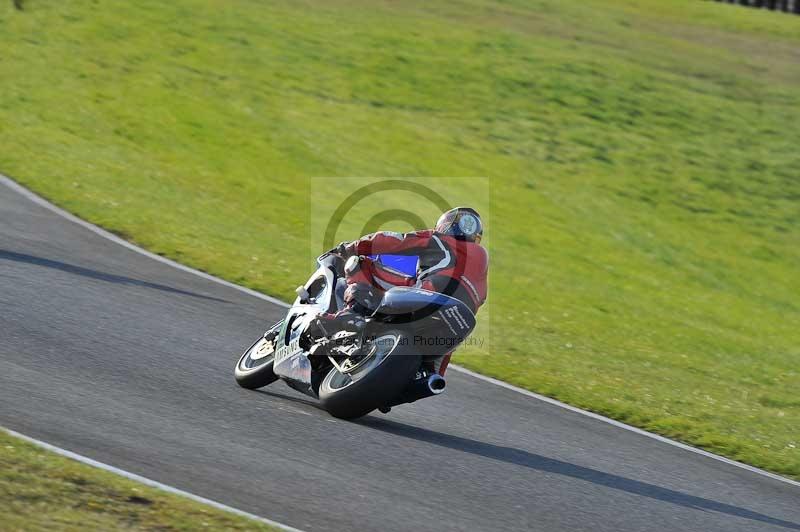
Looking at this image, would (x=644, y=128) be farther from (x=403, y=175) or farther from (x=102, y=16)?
(x=102, y=16)

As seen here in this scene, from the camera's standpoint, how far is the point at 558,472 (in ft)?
25.6

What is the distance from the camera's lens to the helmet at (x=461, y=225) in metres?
7.94

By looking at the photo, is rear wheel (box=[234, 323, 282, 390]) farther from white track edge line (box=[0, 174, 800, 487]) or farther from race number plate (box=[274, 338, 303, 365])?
white track edge line (box=[0, 174, 800, 487])

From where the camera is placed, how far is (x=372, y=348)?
7.62 metres

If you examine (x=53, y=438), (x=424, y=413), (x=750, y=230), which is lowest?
(x=750, y=230)

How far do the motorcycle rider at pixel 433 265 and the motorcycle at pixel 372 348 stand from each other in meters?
0.09

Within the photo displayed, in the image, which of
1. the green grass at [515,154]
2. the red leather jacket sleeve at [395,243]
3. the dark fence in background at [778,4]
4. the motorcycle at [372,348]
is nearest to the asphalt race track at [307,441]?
the motorcycle at [372,348]

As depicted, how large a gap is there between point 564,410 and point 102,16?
65.8 feet

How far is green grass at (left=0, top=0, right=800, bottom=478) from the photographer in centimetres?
1380

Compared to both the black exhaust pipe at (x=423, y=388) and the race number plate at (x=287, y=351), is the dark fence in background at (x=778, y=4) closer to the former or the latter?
the race number plate at (x=287, y=351)

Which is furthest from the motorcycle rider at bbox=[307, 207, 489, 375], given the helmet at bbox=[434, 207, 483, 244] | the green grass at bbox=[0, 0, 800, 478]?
the green grass at bbox=[0, 0, 800, 478]

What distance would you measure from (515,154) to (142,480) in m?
19.5

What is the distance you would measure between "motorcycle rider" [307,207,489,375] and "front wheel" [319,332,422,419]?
0.28 meters

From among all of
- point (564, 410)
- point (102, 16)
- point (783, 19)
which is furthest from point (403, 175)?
point (783, 19)
